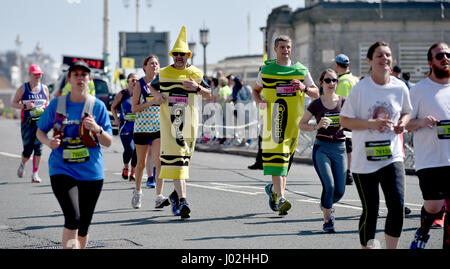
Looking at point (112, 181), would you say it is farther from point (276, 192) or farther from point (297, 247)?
point (297, 247)

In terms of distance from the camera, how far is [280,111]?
9.84 metres

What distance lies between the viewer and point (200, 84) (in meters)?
9.81

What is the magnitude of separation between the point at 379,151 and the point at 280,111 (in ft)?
11.2

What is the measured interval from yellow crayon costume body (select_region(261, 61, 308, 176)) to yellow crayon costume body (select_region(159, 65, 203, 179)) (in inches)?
33.7

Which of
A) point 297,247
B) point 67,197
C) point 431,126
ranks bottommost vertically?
point 297,247

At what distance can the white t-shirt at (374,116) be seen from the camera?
6.51 m

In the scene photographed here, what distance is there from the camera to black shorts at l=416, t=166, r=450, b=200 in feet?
22.5

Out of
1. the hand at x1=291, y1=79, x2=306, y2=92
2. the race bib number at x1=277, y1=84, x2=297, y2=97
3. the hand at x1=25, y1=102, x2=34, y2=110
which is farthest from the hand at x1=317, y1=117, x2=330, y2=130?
the hand at x1=25, y1=102, x2=34, y2=110

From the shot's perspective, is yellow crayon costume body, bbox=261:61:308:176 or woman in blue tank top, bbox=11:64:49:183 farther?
woman in blue tank top, bbox=11:64:49:183

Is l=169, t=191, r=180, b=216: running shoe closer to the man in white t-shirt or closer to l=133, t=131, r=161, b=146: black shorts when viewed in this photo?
l=133, t=131, r=161, b=146: black shorts

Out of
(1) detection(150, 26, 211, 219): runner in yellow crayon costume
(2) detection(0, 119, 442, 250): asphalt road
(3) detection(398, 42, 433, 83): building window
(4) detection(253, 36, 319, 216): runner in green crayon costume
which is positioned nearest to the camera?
(2) detection(0, 119, 442, 250): asphalt road

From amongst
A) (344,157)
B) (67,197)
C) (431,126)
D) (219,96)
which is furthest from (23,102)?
(219,96)

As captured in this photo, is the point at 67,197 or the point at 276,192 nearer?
the point at 67,197

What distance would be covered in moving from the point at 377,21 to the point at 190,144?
967 inches
